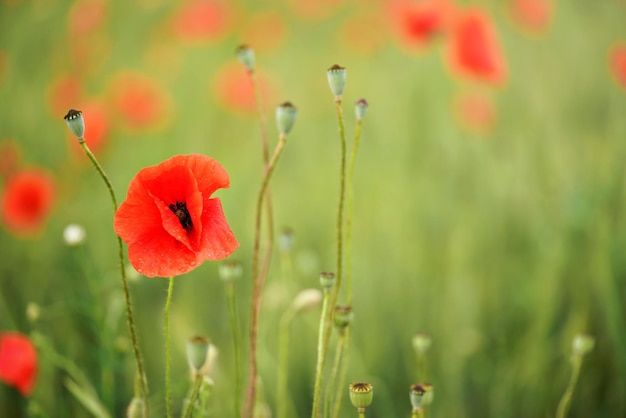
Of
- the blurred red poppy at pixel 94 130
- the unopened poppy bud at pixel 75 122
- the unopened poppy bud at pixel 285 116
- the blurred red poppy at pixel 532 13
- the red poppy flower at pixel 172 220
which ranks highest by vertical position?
the blurred red poppy at pixel 532 13

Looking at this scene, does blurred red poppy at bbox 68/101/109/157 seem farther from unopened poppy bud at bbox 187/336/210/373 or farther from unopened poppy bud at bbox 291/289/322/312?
unopened poppy bud at bbox 187/336/210/373

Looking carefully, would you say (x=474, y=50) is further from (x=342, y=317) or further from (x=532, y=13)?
(x=342, y=317)

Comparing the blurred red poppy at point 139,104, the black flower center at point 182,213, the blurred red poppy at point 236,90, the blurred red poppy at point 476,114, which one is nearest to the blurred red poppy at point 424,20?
the blurred red poppy at point 476,114

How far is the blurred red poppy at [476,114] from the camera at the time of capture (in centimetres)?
167

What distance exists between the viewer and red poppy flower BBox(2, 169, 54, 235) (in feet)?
4.32

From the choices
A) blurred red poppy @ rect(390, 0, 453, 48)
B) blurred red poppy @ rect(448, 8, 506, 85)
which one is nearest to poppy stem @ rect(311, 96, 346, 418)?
blurred red poppy @ rect(448, 8, 506, 85)

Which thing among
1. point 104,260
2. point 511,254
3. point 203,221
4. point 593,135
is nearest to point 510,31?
point 593,135

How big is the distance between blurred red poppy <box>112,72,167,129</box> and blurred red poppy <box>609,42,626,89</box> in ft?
3.84

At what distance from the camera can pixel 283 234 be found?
0.74m

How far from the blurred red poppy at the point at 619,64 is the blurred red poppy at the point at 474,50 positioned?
16.9 inches

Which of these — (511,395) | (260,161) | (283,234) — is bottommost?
(511,395)

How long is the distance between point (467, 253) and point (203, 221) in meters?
0.93

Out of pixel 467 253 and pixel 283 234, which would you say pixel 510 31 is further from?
pixel 283 234

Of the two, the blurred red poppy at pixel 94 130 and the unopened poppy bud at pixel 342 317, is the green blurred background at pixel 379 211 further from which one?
the unopened poppy bud at pixel 342 317
